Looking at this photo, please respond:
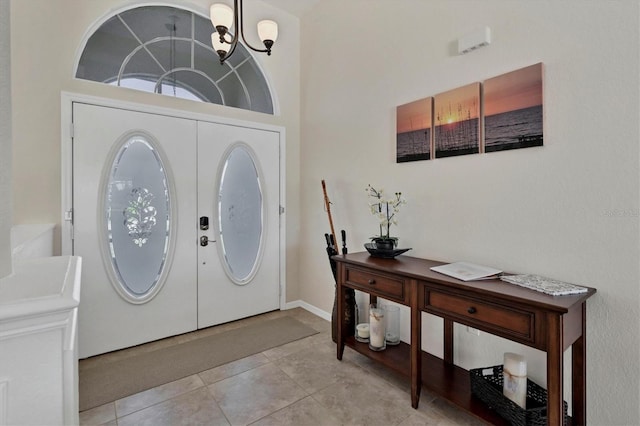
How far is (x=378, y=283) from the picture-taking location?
221 cm

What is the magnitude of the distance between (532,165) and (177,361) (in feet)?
9.45

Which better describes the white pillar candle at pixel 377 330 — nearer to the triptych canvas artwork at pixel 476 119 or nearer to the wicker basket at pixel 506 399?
the wicker basket at pixel 506 399

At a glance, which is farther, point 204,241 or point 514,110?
point 204,241

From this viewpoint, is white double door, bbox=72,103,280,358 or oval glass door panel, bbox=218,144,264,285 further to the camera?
oval glass door panel, bbox=218,144,264,285

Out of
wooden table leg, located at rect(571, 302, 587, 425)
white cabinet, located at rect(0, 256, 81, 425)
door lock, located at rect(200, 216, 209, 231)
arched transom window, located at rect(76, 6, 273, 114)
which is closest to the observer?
white cabinet, located at rect(0, 256, 81, 425)

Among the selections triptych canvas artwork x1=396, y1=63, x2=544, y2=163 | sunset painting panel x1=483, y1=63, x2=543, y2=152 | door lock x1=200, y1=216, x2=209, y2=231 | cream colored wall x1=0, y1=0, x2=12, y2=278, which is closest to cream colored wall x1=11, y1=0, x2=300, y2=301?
door lock x1=200, y1=216, x2=209, y2=231

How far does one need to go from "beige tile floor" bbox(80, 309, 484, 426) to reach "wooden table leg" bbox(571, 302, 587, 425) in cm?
49

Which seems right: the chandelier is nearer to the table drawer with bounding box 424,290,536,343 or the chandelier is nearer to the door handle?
the door handle

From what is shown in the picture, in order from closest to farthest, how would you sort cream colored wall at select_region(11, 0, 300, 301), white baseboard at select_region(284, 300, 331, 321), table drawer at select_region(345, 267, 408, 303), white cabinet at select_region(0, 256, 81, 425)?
1. white cabinet at select_region(0, 256, 81, 425)
2. table drawer at select_region(345, 267, 408, 303)
3. cream colored wall at select_region(11, 0, 300, 301)
4. white baseboard at select_region(284, 300, 331, 321)

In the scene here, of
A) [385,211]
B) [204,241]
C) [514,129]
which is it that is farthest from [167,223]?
[514,129]

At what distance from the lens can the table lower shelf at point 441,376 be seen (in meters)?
1.76

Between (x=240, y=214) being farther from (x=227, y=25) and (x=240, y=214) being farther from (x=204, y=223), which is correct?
(x=227, y=25)

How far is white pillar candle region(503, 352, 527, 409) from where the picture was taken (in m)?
1.66

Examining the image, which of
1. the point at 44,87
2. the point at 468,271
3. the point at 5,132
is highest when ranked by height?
the point at 44,87
